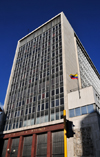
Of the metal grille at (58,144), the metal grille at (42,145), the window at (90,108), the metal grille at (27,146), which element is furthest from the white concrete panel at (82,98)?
the metal grille at (27,146)

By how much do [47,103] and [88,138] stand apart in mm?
14816

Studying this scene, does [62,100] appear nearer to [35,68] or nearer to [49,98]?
[49,98]

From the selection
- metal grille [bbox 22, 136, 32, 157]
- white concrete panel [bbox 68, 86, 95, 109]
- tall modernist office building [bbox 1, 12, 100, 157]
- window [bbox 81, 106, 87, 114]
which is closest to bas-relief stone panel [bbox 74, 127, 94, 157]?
tall modernist office building [bbox 1, 12, 100, 157]

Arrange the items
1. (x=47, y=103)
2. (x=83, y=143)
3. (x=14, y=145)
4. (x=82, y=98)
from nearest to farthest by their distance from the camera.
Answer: (x=83, y=143) < (x=82, y=98) < (x=47, y=103) < (x=14, y=145)

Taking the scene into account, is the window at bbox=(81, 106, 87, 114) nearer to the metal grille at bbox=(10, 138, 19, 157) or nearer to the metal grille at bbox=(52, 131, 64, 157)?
the metal grille at bbox=(52, 131, 64, 157)

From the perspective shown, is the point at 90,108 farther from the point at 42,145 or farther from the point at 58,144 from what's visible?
the point at 42,145

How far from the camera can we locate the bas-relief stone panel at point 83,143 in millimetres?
28703

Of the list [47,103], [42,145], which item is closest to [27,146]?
[42,145]

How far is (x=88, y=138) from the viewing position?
2997cm

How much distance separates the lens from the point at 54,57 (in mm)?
49594

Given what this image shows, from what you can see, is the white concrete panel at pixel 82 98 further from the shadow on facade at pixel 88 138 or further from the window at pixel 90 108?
the shadow on facade at pixel 88 138

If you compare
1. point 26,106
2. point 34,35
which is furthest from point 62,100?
point 34,35

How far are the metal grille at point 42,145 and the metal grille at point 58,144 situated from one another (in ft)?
8.00

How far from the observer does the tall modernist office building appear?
32.1 metres
